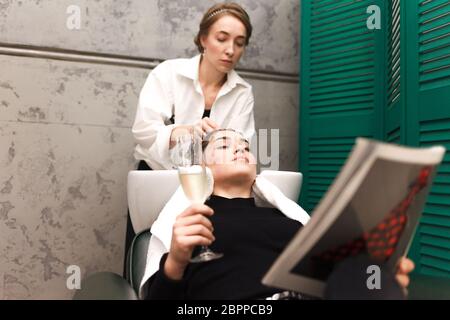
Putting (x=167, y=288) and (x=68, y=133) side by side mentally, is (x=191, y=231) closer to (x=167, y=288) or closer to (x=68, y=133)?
(x=167, y=288)

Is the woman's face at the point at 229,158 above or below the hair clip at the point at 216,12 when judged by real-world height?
below

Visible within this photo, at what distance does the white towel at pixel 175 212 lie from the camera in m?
1.24

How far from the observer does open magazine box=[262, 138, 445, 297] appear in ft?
2.13

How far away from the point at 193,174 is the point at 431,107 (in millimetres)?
1065

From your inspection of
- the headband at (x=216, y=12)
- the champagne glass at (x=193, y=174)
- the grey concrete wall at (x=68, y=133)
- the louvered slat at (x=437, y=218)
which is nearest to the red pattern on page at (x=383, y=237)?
the champagne glass at (x=193, y=174)

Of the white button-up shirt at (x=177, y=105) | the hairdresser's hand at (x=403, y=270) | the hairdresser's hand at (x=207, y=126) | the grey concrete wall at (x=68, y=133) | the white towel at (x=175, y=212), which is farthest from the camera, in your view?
the grey concrete wall at (x=68, y=133)

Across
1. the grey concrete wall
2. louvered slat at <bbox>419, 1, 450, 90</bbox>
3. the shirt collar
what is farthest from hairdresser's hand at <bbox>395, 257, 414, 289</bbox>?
the grey concrete wall

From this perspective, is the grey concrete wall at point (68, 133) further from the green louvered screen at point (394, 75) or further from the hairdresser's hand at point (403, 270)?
the hairdresser's hand at point (403, 270)

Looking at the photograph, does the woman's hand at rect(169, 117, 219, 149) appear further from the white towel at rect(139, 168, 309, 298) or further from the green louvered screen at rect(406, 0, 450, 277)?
the green louvered screen at rect(406, 0, 450, 277)

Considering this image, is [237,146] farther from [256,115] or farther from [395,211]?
[256,115]

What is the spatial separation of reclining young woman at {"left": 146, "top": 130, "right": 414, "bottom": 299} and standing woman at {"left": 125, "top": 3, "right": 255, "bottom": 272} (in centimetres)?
50

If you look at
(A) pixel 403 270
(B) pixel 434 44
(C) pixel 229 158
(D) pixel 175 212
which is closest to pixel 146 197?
(D) pixel 175 212

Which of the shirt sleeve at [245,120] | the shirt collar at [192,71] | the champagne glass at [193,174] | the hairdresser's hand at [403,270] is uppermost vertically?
the shirt collar at [192,71]

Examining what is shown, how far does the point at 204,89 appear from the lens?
2.11 m
